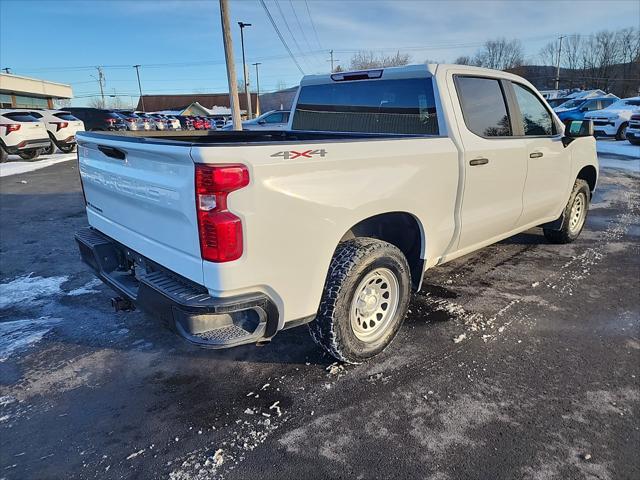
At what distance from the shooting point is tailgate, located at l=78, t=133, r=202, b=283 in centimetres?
233

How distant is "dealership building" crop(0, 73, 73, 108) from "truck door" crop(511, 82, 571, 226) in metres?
51.3

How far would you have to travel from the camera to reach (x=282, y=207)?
2.39 metres

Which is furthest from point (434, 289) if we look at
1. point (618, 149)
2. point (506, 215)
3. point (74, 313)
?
point (618, 149)

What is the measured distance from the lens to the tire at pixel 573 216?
5523mm

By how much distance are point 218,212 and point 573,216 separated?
5.20 metres

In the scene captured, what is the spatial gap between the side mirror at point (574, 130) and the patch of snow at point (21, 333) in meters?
5.27

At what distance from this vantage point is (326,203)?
260 cm

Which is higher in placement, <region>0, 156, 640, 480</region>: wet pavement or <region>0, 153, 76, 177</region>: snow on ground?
<region>0, 153, 76, 177</region>: snow on ground

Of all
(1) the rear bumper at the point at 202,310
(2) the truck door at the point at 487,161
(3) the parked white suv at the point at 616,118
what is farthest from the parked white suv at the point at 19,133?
(3) the parked white suv at the point at 616,118

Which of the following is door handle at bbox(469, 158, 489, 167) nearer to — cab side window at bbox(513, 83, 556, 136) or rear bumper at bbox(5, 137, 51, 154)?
cab side window at bbox(513, 83, 556, 136)

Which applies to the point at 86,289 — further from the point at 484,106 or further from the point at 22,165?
the point at 22,165

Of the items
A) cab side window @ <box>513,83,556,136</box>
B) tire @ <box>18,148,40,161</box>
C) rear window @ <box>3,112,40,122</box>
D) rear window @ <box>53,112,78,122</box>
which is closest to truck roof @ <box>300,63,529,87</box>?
cab side window @ <box>513,83,556,136</box>

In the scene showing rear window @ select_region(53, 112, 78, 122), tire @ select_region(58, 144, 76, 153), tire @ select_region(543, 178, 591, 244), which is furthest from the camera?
tire @ select_region(58, 144, 76, 153)

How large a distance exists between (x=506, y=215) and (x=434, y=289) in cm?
98
